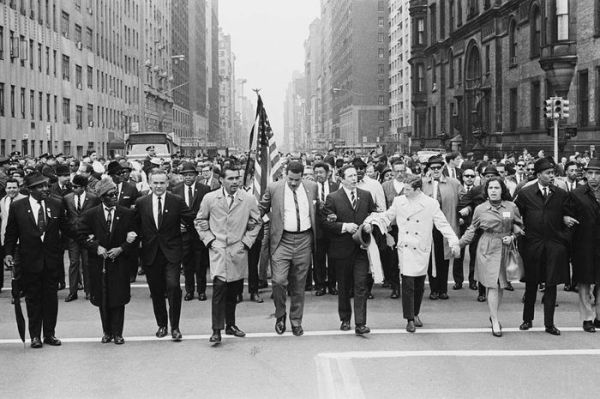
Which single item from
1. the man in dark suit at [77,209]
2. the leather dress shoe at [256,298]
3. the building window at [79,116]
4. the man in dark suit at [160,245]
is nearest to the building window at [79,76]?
A: the building window at [79,116]

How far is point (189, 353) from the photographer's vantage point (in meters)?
9.09

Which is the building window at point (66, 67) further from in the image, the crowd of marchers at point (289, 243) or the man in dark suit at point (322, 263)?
the crowd of marchers at point (289, 243)

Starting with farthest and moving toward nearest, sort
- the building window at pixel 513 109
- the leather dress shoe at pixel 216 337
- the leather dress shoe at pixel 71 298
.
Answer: the building window at pixel 513 109
the leather dress shoe at pixel 71 298
the leather dress shoe at pixel 216 337

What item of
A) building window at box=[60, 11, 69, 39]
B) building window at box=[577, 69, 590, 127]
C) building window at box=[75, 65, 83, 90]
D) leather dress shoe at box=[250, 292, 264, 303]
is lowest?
leather dress shoe at box=[250, 292, 264, 303]

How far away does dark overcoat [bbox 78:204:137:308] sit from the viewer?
962cm

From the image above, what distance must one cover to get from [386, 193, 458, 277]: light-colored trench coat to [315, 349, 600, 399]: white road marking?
1479mm

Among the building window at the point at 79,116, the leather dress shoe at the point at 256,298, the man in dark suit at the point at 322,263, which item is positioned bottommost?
the leather dress shoe at the point at 256,298

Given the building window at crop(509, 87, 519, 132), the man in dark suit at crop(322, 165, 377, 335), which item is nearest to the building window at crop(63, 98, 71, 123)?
the building window at crop(509, 87, 519, 132)

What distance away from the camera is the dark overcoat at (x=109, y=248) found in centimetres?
962

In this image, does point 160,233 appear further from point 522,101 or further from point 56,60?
point 56,60

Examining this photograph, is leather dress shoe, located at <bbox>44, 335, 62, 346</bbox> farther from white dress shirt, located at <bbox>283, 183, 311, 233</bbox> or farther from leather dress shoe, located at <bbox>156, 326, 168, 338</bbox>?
white dress shirt, located at <bbox>283, 183, 311, 233</bbox>

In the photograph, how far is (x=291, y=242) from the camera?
33.3ft

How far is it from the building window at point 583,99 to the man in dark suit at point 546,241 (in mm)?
Result: 24742

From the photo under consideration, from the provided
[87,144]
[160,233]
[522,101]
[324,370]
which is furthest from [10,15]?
[324,370]
